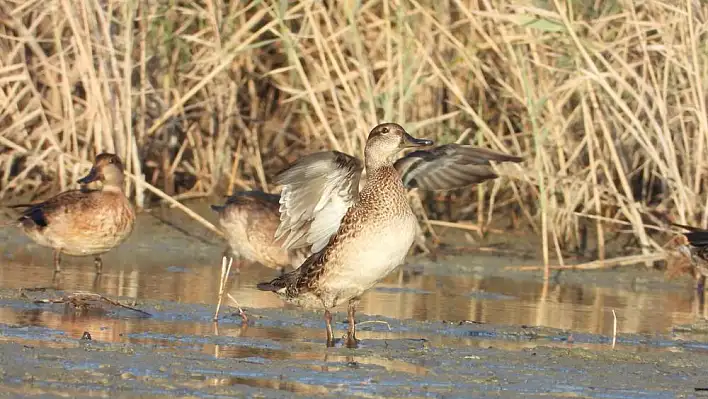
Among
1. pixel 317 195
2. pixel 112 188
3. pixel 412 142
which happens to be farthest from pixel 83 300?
pixel 112 188

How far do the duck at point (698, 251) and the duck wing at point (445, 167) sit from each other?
1436mm

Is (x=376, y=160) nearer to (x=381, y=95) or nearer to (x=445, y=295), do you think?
(x=445, y=295)

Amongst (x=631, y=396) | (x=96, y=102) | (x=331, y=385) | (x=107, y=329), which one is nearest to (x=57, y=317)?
(x=107, y=329)

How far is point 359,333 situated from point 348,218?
0.64 meters

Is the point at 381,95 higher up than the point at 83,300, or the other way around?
the point at 381,95

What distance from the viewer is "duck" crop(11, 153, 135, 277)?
8.93 meters

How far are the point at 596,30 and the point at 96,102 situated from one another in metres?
3.85

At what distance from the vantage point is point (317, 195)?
6824 mm

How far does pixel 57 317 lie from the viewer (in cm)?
659

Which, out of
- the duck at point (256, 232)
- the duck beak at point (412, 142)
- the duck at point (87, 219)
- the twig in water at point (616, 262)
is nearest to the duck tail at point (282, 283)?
the duck beak at point (412, 142)

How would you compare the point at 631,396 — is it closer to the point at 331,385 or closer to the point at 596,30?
the point at 331,385

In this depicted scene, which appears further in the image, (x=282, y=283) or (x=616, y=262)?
(x=616, y=262)

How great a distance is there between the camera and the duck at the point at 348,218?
6406 millimetres

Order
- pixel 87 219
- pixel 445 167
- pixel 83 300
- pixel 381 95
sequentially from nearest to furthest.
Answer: pixel 83 300 < pixel 445 167 < pixel 87 219 < pixel 381 95
